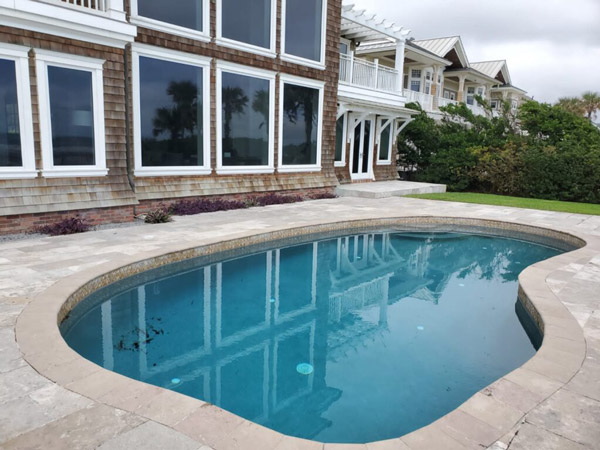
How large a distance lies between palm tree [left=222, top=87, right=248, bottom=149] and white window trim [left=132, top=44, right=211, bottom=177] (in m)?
0.54

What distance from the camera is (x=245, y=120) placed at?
11211 mm

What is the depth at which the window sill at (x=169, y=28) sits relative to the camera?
877 cm

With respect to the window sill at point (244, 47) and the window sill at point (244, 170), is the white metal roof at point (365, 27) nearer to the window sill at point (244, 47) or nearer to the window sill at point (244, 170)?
the window sill at point (244, 47)

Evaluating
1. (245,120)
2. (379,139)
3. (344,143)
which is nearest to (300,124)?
(245,120)

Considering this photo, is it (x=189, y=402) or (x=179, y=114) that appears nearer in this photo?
(x=189, y=402)

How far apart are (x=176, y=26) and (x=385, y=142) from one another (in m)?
10.5

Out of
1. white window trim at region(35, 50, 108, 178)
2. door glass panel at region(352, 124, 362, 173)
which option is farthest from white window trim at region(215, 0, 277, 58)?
door glass panel at region(352, 124, 362, 173)

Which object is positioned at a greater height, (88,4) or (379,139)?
(88,4)

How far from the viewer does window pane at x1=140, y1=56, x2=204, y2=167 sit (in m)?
9.12

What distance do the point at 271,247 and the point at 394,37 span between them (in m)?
12.2

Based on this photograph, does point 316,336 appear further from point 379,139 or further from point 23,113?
point 379,139

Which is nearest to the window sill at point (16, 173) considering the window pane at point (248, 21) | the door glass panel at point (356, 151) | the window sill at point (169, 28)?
the window sill at point (169, 28)

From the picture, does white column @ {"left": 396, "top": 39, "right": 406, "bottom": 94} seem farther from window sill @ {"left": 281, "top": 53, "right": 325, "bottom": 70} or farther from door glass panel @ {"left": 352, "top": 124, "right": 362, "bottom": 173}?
window sill @ {"left": 281, "top": 53, "right": 325, "bottom": 70}

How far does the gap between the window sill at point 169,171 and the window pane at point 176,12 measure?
10.3 feet
